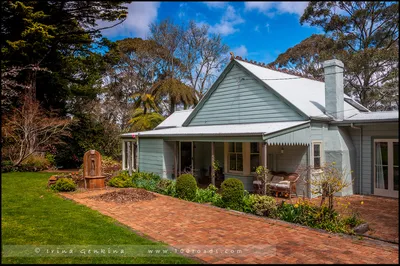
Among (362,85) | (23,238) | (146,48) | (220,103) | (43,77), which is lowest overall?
(23,238)

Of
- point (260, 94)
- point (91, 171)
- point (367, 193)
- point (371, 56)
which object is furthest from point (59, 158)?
point (371, 56)

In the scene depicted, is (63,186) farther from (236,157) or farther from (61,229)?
(236,157)

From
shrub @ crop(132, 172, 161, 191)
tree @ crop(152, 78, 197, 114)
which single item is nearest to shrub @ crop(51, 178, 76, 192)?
shrub @ crop(132, 172, 161, 191)

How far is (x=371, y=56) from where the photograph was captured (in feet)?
57.7

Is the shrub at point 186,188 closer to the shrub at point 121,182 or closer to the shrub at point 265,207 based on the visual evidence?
the shrub at point 265,207

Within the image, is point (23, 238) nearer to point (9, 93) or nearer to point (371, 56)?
point (9, 93)

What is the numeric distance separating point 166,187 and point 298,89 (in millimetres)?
7442

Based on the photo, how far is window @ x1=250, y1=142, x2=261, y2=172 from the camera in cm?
1173

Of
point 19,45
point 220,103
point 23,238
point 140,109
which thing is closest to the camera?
point 23,238

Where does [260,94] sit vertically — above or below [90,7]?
below

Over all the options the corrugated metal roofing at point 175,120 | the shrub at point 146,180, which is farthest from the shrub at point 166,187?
the corrugated metal roofing at point 175,120

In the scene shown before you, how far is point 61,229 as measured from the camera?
6.45 metres

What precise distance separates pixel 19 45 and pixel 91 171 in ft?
29.9

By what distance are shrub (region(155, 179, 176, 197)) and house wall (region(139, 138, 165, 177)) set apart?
3.40 ft
